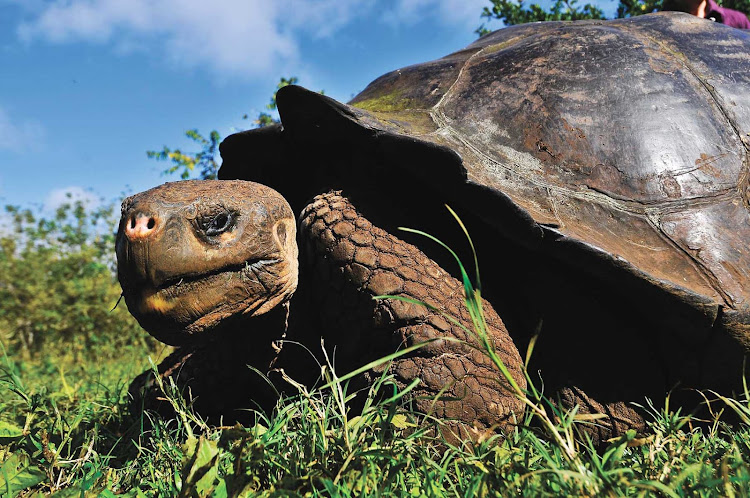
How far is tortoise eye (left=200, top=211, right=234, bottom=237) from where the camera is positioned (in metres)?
1.79

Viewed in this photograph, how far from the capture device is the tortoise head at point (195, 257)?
170 cm

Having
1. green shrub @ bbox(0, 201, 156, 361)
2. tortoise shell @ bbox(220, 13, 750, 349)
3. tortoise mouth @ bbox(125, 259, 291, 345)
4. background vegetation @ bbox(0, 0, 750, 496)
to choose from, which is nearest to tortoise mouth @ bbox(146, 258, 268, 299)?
tortoise mouth @ bbox(125, 259, 291, 345)

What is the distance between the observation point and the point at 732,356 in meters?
1.92

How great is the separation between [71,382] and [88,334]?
3590mm

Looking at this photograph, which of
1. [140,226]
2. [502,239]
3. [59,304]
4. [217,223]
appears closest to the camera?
[140,226]

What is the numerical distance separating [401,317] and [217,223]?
0.71m

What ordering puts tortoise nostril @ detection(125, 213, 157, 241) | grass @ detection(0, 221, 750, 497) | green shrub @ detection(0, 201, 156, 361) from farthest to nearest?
green shrub @ detection(0, 201, 156, 361) → tortoise nostril @ detection(125, 213, 157, 241) → grass @ detection(0, 221, 750, 497)

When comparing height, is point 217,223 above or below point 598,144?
above

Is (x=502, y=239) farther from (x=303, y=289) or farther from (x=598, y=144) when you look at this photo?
(x=303, y=289)

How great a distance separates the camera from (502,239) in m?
2.09

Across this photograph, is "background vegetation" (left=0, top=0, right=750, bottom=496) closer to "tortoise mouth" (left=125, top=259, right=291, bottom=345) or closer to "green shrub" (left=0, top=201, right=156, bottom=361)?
"tortoise mouth" (left=125, top=259, right=291, bottom=345)

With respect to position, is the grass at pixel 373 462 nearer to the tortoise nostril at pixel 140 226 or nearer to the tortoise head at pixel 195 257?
the tortoise head at pixel 195 257

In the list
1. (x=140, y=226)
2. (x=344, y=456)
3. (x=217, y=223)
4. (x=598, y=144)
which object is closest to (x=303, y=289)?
(x=217, y=223)

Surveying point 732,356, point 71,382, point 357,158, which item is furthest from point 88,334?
point 732,356
